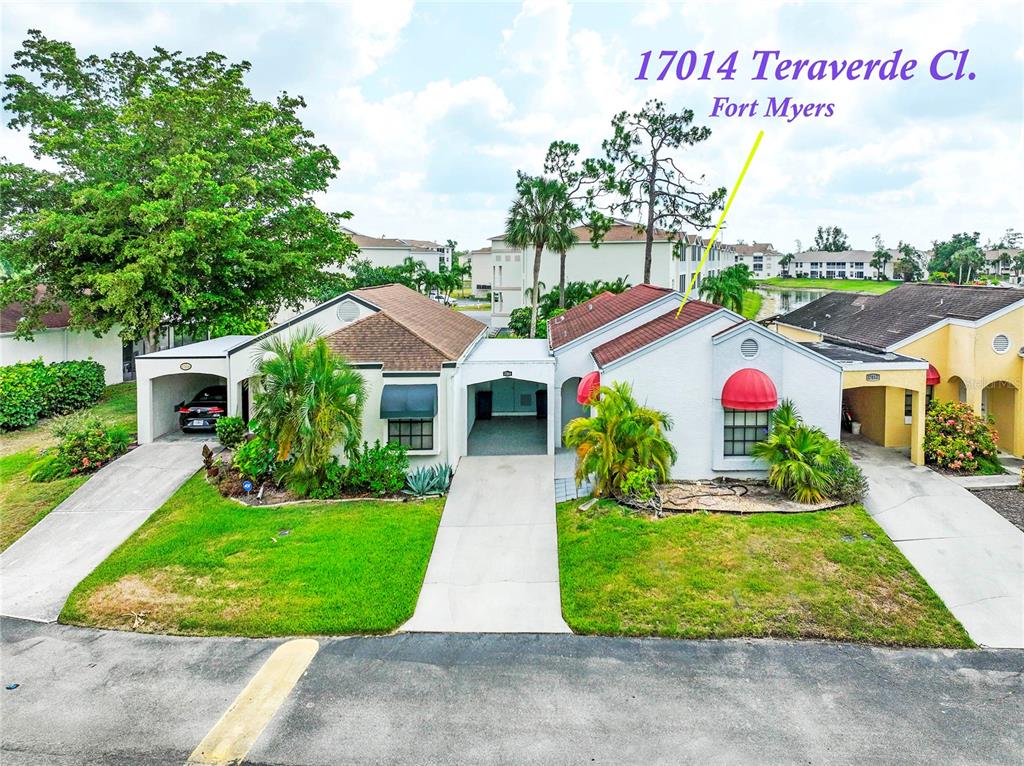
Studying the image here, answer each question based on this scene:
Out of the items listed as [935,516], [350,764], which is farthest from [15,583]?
[935,516]

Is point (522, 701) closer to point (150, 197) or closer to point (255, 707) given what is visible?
point (255, 707)

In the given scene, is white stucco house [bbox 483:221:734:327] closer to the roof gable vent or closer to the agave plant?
the roof gable vent

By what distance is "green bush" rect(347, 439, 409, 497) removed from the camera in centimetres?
1855

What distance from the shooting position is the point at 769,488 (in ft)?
60.0

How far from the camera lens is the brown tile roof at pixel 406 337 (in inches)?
787

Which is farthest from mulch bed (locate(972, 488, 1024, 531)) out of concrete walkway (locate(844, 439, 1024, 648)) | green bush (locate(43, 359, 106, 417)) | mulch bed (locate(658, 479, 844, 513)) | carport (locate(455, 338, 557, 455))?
green bush (locate(43, 359, 106, 417))

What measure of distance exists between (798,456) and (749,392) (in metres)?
2.13

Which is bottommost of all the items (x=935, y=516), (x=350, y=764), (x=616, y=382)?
(x=350, y=764)

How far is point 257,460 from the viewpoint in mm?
18906

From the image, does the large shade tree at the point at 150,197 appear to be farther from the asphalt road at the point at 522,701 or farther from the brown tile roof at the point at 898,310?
the brown tile roof at the point at 898,310

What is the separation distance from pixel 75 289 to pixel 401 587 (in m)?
21.0

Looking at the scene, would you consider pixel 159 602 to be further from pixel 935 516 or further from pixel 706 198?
pixel 706 198

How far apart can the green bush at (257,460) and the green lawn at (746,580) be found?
8.60 m

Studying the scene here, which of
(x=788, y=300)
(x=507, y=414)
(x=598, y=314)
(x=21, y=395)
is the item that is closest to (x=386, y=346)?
(x=507, y=414)
